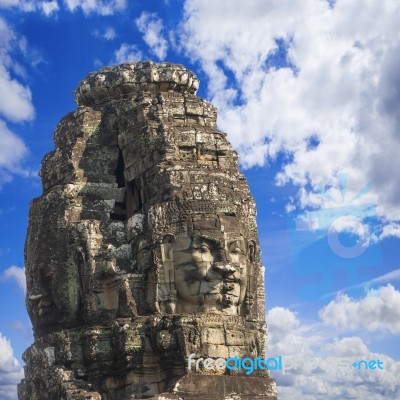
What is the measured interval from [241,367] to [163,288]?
8.31ft

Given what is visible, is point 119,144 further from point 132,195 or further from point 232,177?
point 232,177

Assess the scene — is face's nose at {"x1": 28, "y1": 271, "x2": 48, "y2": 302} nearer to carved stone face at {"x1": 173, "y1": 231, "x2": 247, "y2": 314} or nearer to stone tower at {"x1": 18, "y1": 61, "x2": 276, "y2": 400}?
stone tower at {"x1": 18, "y1": 61, "x2": 276, "y2": 400}

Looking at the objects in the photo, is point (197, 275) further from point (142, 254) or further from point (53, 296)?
point (53, 296)

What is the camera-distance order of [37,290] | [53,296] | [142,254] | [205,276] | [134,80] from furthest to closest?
[134,80] < [37,290] < [53,296] < [142,254] < [205,276]

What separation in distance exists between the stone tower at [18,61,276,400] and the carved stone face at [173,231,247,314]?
0.09 ft

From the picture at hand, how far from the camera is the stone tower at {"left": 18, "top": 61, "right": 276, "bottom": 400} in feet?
58.4

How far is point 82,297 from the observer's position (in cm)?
1944

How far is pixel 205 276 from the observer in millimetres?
18203

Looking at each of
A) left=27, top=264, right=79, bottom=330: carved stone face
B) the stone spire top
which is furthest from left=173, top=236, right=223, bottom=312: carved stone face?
the stone spire top

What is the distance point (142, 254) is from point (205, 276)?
5.91 feet

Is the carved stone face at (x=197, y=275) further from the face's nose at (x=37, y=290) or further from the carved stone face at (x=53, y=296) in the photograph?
the face's nose at (x=37, y=290)

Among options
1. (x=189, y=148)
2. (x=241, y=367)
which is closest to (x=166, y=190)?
(x=189, y=148)

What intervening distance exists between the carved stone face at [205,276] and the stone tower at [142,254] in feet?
0.09

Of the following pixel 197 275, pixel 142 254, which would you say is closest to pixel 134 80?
pixel 142 254
